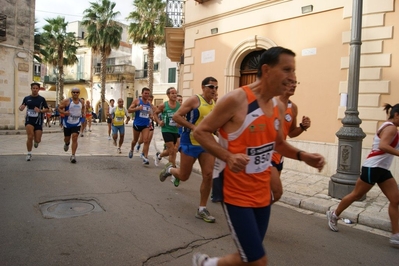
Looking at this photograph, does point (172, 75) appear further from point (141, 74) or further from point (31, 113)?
point (31, 113)

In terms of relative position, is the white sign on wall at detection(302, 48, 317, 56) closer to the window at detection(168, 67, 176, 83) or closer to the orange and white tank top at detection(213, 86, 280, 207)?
the orange and white tank top at detection(213, 86, 280, 207)

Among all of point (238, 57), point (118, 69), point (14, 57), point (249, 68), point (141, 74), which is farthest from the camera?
point (118, 69)

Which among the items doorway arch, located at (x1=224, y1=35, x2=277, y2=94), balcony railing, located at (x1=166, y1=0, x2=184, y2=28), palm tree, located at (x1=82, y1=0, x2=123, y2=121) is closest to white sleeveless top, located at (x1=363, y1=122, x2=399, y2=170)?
doorway arch, located at (x1=224, y1=35, x2=277, y2=94)

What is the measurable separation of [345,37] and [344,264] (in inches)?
245

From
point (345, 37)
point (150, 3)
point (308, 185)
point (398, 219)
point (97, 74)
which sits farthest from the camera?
point (97, 74)

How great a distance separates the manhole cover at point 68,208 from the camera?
453cm

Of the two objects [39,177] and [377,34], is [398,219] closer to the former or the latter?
[377,34]

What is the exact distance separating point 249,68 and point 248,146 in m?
9.10

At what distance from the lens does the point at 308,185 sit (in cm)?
725

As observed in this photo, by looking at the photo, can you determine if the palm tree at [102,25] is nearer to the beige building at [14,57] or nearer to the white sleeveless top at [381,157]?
the beige building at [14,57]

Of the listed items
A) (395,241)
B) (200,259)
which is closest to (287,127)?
(395,241)

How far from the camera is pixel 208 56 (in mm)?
11984

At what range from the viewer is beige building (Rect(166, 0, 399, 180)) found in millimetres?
7617

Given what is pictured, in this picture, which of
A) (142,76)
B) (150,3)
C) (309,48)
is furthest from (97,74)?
(309,48)
